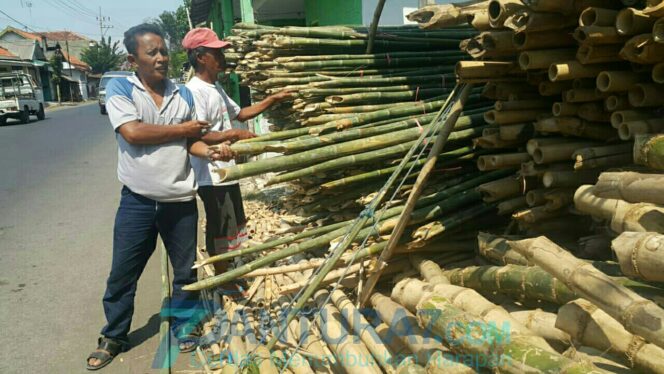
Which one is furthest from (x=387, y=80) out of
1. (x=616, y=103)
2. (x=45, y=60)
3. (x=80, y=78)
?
(x=80, y=78)

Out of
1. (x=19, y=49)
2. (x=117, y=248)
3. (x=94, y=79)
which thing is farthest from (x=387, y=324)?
(x=94, y=79)

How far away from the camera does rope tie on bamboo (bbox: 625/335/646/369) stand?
5.46 ft

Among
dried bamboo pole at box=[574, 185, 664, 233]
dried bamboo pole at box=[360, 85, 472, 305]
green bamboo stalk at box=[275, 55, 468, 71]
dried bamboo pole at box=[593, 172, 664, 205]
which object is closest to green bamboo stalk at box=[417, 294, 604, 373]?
dried bamboo pole at box=[574, 185, 664, 233]

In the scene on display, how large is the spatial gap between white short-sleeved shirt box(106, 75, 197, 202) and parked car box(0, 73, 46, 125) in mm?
23513

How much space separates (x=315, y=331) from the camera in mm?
3127

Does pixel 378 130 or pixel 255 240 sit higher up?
pixel 378 130

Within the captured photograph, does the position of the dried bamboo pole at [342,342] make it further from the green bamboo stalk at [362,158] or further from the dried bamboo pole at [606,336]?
the dried bamboo pole at [606,336]

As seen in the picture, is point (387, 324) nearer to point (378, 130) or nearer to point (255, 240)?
point (378, 130)

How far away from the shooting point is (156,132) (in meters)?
3.48

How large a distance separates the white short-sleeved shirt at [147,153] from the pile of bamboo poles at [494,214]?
2.74 ft

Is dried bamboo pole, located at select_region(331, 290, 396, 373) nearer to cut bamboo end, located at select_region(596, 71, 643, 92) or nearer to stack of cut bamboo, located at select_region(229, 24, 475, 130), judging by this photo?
stack of cut bamboo, located at select_region(229, 24, 475, 130)

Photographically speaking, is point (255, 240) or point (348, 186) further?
point (255, 240)

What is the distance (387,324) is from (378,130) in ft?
4.01

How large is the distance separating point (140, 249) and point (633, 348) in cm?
306
